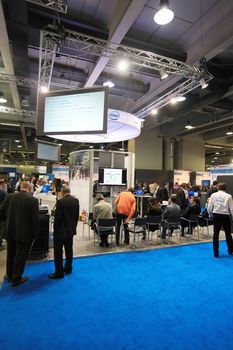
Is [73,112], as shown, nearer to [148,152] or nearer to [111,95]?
[111,95]

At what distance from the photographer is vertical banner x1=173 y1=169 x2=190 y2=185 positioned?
1359 centimetres

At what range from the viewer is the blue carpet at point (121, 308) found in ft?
7.47

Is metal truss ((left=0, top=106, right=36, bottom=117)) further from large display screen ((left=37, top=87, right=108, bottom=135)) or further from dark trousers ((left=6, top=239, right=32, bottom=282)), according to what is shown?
dark trousers ((left=6, top=239, right=32, bottom=282))

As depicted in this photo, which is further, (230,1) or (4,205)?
(230,1)

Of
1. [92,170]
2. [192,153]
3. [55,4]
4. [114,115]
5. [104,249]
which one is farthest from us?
[192,153]

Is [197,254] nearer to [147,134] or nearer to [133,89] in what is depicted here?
[133,89]

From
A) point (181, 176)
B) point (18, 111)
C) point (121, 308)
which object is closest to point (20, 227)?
point (121, 308)

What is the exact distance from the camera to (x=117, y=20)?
14.4ft

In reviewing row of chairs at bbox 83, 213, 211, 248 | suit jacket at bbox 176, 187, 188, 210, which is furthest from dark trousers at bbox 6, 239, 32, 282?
suit jacket at bbox 176, 187, 188, 210

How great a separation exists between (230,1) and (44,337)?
5795 millimetres

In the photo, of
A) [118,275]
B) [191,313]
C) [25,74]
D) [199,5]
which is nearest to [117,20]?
[199,5]

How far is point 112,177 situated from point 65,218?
3.68 metres

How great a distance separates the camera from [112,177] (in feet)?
23.6

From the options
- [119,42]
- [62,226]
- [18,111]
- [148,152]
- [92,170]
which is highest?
[119,42]
